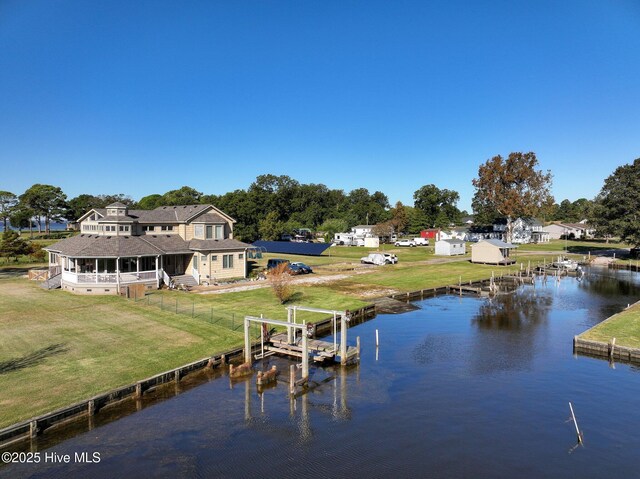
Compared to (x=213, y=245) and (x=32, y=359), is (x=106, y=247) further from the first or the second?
(x=32, y=359)

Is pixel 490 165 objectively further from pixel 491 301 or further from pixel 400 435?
pixel 400 435

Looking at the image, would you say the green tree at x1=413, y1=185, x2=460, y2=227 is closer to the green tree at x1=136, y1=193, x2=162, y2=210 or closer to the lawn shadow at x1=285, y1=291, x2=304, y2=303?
the green tree at x1=136, y1=193, x2=162, y2=210

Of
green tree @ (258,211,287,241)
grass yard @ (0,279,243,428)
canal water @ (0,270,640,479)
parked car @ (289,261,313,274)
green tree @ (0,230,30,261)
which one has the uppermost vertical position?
green tree @ (258,211,287,241)

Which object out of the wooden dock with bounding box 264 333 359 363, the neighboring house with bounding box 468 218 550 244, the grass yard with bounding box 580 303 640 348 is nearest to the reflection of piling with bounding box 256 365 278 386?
the wooden dock with bounding box 264 333 359 363

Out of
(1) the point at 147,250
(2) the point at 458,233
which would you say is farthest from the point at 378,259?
(2) the point at 458,233

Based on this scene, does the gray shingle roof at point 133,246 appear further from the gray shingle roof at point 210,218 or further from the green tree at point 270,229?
the green tree at point 270,229

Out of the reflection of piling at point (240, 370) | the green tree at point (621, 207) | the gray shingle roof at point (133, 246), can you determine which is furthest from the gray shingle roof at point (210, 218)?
the green tree at point (621, 207)
